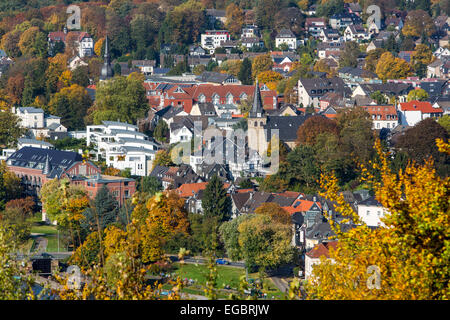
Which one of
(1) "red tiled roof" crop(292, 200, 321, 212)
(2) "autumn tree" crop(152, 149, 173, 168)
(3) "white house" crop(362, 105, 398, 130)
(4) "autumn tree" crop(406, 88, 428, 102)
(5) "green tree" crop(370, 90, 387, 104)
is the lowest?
(1) "red tiled roof" crop(292, 200, 321, 212)

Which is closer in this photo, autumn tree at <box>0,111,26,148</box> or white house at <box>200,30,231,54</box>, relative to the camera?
autumn tree at <box>0,111,26,148</box>

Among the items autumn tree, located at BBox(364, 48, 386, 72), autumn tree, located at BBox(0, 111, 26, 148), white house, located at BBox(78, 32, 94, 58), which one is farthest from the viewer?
white house, located at BBox(78, 32, 94, 58)

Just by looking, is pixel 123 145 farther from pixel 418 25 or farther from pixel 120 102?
pixel 418 25

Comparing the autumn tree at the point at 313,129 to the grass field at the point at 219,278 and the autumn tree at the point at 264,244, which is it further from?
the grass field at the point at 219,278

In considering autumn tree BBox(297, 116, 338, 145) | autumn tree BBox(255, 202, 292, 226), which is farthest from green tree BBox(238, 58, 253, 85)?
autumn tree BBox(255, 202, 292, 226)

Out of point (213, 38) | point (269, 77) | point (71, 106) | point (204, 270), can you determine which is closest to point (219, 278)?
point (204, 270)

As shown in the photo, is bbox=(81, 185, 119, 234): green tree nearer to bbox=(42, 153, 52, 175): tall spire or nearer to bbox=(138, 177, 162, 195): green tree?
bbox=(138, 177, 162, 195): green tree
